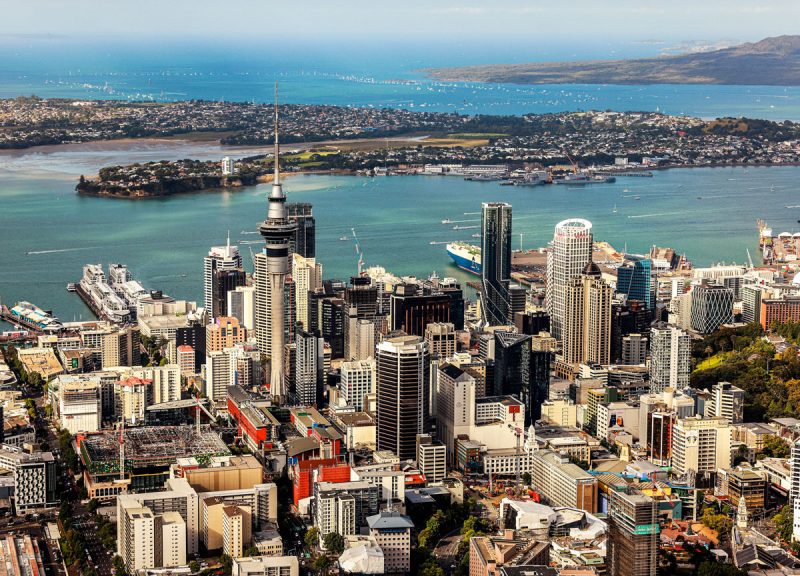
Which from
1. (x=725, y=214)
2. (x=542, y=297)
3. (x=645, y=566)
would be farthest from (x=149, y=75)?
(x=645, y=566)

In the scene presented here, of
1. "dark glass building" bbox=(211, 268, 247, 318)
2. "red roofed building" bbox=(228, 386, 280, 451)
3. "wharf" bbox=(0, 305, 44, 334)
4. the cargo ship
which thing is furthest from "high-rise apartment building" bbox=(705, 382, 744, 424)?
"wharf" bbox=(0, 305, 44, 334)

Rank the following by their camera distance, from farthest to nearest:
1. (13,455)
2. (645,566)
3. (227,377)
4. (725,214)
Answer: (725,214)
(227,377)
(13,455)
(645,566)

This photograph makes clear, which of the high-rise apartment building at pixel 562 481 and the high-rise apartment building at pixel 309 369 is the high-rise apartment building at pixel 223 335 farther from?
the high-rise apartment building at pixel 562 481

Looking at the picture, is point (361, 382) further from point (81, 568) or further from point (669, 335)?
point (81, 568)

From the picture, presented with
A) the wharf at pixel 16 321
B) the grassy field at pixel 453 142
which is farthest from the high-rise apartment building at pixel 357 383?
the grassy field at pixel 453 142

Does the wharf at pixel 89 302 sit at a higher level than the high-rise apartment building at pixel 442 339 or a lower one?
lower

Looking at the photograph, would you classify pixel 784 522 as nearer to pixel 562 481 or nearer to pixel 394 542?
pixel 562 481
